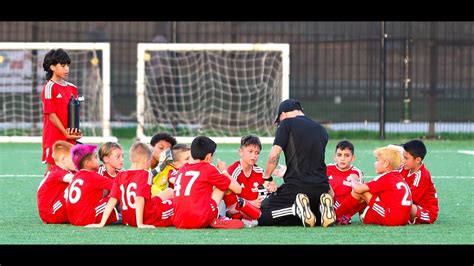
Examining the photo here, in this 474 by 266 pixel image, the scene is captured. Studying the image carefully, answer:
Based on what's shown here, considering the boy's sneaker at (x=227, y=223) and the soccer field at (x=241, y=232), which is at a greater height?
the boy's sneaker at (x=227, y=223)

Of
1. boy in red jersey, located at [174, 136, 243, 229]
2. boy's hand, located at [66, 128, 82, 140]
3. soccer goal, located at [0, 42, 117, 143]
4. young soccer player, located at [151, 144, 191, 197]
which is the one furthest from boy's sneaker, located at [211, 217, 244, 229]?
soccer goal, located at [0, 42, 117, 143]

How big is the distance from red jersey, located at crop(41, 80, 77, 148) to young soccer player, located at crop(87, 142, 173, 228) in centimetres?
127

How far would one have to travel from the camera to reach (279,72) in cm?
2023

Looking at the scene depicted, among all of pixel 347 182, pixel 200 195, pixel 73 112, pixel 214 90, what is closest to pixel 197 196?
pixel 200 195

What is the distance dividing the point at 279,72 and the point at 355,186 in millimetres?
11280

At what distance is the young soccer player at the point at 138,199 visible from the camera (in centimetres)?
874

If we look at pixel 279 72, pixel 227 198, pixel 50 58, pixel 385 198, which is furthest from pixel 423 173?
pixel 279 72

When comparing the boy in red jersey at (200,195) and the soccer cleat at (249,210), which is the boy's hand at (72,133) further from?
the soccer cleat at (249,210)

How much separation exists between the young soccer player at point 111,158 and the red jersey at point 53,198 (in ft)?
1.04

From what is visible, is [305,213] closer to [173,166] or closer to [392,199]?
[392,199]

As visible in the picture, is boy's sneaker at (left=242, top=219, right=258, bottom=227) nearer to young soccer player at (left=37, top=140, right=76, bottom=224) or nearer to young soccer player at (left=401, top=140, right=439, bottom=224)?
young soccer player at (left=401, top=140, right=439, bottom=224)

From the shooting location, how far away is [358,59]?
2048 cm

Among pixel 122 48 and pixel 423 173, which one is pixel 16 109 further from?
pixel 423 173

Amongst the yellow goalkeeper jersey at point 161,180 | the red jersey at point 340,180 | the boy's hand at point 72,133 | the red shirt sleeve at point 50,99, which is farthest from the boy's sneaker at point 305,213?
the red shirt sleeve at point 50,99
